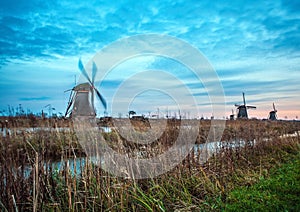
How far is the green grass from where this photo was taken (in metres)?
3.44

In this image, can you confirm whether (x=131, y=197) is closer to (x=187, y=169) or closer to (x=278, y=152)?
(x=187, y=169)

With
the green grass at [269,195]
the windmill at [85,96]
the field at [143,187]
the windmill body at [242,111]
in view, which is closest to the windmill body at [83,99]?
the windmill at [85,96]

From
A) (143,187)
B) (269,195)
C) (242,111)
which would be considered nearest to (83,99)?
(143,187)

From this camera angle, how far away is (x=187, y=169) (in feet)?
15.3

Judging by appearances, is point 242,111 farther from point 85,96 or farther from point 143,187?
point 143,187

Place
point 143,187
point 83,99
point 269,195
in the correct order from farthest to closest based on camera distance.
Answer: point 83,99 → point 143,187 → point 269,195

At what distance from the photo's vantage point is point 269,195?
3812 millimetres

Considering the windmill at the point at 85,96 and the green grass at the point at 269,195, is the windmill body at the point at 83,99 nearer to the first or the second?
the windmill at the point at 85,96

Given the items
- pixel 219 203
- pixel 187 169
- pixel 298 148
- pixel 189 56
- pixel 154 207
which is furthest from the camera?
pixel 298 148

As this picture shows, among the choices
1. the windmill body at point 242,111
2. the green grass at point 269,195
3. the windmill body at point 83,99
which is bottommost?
the green grass at point 269,195

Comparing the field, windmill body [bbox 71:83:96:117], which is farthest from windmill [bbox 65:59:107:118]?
the field

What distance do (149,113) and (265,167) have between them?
515cm

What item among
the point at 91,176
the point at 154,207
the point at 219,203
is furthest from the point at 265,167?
the point at 91,176

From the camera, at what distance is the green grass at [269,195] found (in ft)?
11.3
